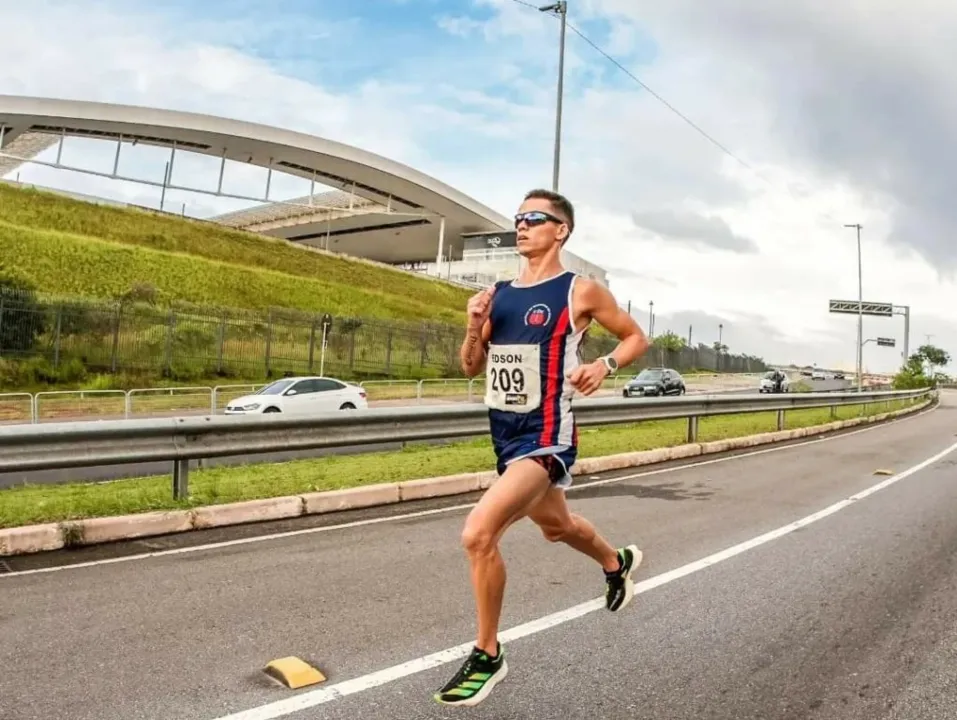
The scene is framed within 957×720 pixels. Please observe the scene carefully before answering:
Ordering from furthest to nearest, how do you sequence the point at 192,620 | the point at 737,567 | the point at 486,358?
the point at 737,567 < the point at 192,620 < the point at 486,358

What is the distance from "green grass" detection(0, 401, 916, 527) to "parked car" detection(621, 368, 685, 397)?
20.6m

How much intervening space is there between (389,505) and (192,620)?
3916 millimetres

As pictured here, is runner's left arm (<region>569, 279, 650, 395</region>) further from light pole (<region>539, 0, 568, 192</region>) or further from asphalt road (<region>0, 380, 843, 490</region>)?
light pole (<region>539, 0, 568, 192</region>)

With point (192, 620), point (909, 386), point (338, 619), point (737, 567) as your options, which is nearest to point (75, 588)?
point (192, 620)

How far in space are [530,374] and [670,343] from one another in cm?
6514

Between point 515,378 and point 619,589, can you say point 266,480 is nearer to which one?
point 619,589

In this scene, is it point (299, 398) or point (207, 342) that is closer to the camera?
point (299, 398)

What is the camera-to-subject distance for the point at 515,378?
3562mm

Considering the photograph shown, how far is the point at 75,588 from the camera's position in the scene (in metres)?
5.12

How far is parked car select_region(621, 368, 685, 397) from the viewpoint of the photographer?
36.6 meters

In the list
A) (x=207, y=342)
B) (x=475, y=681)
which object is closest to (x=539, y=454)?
(x=475, y=681)

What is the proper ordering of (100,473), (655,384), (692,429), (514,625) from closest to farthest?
(514,625) → (100,473) → (692,429) → (655,384)

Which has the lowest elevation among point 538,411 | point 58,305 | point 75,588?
point 75,588

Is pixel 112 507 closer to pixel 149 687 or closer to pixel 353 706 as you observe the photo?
pixel 149 687
